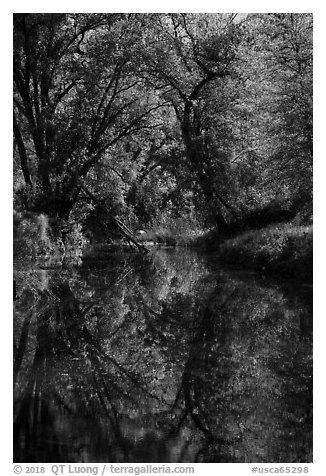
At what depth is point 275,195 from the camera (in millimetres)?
19875

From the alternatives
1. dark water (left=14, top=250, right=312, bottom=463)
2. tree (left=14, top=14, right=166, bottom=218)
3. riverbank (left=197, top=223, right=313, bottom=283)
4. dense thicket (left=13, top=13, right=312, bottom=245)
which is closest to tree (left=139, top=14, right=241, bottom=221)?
dense thicket (left=13, top=13, right=312, bottom=245)

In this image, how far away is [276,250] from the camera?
1617 cm

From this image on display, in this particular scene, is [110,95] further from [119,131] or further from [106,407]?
[106,407]

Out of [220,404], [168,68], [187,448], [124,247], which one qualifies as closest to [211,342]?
[220,404]

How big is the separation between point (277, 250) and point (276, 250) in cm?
8

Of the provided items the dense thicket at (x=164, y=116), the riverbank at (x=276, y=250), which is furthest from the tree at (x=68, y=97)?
the riverbank at (x=276, y=250)

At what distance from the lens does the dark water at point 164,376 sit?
6004 mm

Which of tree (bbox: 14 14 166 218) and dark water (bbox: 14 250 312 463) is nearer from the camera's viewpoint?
dark water (bbox: 14 250 312 463)

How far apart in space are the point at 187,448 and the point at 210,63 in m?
18.6

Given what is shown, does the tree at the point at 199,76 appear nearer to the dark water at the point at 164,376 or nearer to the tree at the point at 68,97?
the tree at the point at 68,97

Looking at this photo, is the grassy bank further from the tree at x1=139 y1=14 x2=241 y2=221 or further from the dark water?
the tree at x1=139 y1=14 x2=241 y2=221

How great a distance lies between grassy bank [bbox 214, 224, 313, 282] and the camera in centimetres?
1417

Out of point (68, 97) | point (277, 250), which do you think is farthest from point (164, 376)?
point (68, 97)

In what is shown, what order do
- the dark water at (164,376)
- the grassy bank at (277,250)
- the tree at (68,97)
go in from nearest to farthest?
1. the dark water at (164,376)
2. the grassy bank at (277,250)
3. the tree at (68,97)
